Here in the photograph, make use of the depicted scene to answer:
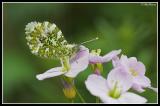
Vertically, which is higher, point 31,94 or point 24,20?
point 24,20

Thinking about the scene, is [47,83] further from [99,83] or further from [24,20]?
[99,83]

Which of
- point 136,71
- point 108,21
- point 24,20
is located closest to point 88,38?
point 108,21

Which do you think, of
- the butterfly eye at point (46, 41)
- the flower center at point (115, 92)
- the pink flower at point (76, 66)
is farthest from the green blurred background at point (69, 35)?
the flower center at point (115, 92)

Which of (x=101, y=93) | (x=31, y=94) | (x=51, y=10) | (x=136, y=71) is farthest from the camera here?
(x=51, y=10)

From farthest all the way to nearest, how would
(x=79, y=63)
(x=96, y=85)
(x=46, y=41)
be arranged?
(x=46, y=41), (x=79, y=63), (x=96, y=85)

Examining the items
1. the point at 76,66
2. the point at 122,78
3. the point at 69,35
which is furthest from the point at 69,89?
the point at 69,35

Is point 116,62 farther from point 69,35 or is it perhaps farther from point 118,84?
point 69,35

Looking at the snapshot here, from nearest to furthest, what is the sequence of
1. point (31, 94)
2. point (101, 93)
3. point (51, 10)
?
point (101, 93), point (31, 94), point (51, 10)
